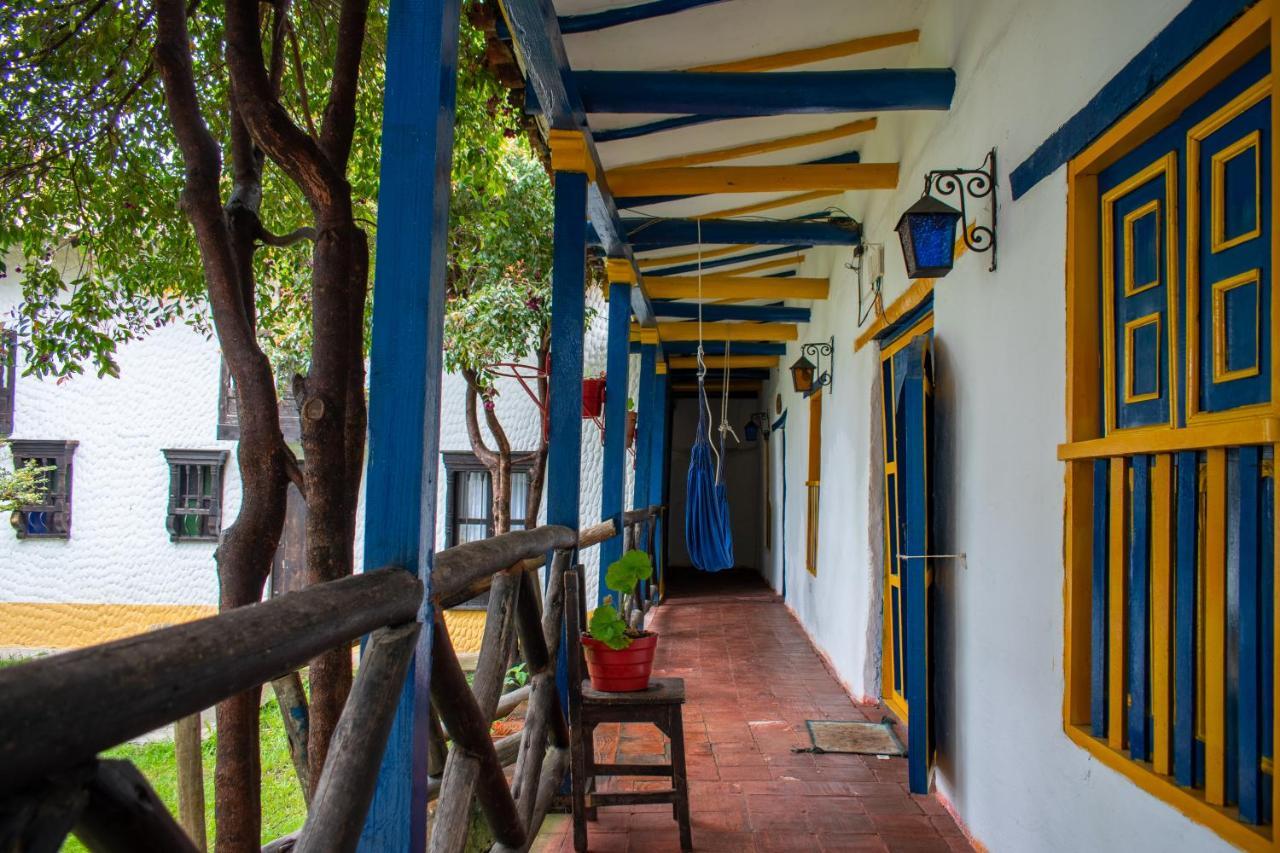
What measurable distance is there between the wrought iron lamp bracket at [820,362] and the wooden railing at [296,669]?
3513mm

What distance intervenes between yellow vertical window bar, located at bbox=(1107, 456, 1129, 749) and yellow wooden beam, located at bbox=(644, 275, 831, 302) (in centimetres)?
437

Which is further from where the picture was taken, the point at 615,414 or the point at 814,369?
the point at 814,369

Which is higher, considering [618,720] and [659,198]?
[659,198]

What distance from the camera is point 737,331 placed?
25.9 feet

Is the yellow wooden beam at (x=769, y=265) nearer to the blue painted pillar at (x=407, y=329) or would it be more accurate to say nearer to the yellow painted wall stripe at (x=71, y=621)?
the yellow painted wall stripe at (x=71, y=621)

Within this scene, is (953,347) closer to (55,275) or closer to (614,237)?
(614,237)

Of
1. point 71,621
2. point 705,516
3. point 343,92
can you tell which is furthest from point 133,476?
point 343,92

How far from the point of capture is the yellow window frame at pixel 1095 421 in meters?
1.51

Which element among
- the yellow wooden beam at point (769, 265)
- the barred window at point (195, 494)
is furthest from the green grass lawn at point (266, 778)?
the yellow wooden beam at point (769, 265)

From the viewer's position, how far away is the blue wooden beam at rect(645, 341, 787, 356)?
913 cm

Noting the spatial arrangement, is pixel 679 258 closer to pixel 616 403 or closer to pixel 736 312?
pixel 736 312

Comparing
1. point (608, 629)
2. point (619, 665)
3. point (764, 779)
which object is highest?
point (608, 629)

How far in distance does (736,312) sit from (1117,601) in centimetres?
545

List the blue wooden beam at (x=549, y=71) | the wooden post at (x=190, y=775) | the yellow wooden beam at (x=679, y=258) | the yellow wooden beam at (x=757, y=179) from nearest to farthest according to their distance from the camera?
the blue wooden beam at (x=549, y=71) → the wooden post at (x=190, y=775) → the yellow wooden beam at (x=757, y=179) → the yellow wooden beam at (x=679, y=258)
